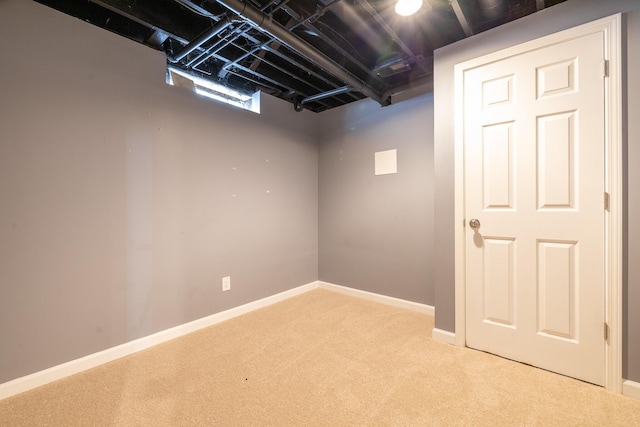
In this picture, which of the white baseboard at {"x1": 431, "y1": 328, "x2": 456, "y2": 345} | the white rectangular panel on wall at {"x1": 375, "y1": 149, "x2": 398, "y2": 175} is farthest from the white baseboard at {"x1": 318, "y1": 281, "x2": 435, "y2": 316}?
the white rectangular panel on wall at {"x1": 375, "y1": 149, "x2": 398, "y2": 175}

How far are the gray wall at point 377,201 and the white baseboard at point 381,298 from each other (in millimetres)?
56

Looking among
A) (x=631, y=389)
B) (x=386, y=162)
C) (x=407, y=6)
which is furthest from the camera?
(x=386, y=162)

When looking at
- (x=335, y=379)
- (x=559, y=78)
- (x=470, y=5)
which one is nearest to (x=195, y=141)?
(x=335, y=379)

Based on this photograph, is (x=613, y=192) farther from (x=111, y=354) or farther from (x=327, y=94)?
(x=111, y=354)

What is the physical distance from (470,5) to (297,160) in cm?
220

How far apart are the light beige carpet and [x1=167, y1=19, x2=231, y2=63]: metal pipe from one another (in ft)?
7.82

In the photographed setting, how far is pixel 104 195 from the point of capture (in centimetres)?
191

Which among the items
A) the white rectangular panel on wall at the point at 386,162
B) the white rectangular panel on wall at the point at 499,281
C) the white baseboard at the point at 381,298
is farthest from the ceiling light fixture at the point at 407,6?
the white baseboard at the point at 381,298

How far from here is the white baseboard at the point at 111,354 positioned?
62.7 inches

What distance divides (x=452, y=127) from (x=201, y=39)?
2.07 meters

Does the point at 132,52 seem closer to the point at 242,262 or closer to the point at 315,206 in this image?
the point at 242,262

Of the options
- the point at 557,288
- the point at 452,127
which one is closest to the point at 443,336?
the point at 557,288

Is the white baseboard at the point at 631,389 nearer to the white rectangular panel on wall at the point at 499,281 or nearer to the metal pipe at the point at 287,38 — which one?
the white rectangular panel on wall at the point at 499,281

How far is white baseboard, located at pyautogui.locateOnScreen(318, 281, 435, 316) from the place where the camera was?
2.71 metres
